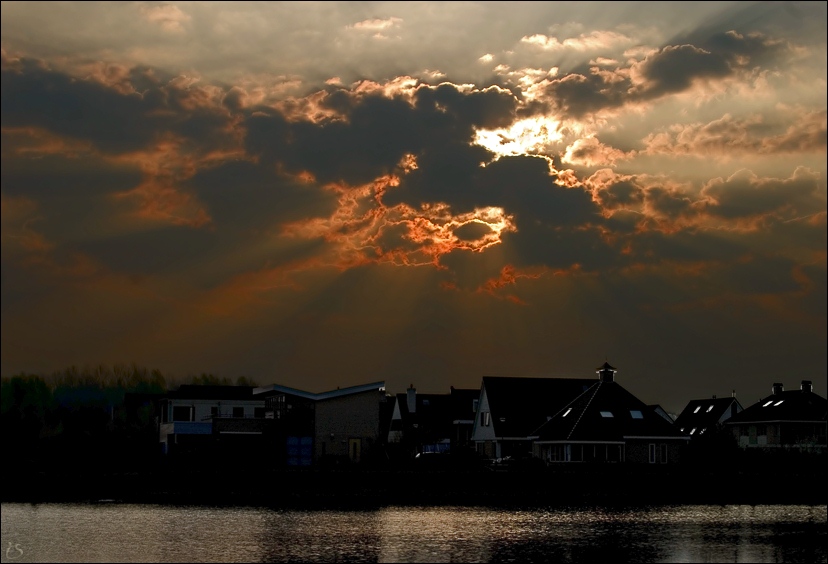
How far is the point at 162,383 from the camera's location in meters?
195

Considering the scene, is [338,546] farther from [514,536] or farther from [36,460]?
[36,460]

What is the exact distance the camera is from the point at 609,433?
77250 millimetres

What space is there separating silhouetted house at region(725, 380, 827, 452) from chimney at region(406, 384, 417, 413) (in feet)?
100

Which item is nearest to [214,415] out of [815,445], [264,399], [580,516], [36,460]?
[264,399]

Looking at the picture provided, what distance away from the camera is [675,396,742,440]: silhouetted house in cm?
10650

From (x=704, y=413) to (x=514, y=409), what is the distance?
3063 centimetres

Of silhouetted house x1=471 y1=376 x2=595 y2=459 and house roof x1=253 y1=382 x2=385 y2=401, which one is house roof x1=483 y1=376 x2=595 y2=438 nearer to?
silhouetted house x1=471 y1=376 x2=595 y2=459

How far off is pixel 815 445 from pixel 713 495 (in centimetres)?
2177

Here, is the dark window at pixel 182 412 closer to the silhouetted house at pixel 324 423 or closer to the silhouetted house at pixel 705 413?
the silhouetted house at pixel 324 423

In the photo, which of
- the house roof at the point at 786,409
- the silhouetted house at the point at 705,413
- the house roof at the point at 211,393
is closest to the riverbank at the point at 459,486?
the house roof at the point at 211,393

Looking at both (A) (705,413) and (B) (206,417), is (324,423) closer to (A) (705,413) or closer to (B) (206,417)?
(B) (206,417)

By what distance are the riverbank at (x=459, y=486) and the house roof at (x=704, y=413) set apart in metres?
31.4

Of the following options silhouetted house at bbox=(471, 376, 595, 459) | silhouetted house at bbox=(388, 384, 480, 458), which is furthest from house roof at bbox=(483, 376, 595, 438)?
silhouetted house at bbox=(388, 384, 480, 458)

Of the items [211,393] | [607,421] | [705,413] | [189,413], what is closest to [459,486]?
[607,421]
